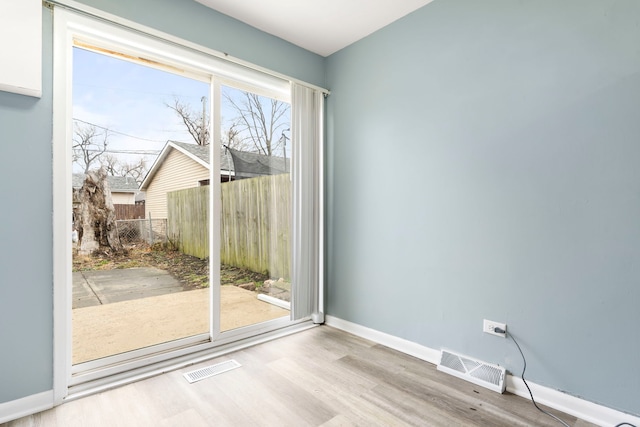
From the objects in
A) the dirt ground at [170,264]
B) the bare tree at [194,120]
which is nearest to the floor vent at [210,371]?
the dirt ground at [170,264]

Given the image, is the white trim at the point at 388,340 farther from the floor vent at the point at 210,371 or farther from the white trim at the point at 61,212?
the white trim at the point at 61,212

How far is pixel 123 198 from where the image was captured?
7.43 feet

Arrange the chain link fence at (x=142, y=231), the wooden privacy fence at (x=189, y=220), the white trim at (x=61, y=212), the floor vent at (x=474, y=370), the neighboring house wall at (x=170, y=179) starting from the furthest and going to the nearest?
the wooden privacy fence at (x=189, y=220), the neighboring house wall at (x=170, y=179), the chain link fence at (x=142, y=231), the floor vent at (x=474, y=370), the white trim at (x=61, y=212)

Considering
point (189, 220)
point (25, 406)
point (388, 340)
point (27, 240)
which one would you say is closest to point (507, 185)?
point (388, 340)

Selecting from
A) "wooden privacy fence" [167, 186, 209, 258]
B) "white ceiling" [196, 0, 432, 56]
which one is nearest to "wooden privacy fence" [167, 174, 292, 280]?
"wooden privacy fence" [167, 186, 209, 258]

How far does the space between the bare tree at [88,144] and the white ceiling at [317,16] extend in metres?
1.23

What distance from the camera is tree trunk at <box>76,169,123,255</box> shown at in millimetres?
2119

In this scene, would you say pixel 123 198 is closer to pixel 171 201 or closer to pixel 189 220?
pixel 171 201

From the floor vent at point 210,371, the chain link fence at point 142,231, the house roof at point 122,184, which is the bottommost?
the floor vent at point 210,371

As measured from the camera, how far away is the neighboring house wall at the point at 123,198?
224 cm

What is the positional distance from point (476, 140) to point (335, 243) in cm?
158

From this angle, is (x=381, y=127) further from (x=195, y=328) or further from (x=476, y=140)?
(x=195, y=328)

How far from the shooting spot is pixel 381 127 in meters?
2.81

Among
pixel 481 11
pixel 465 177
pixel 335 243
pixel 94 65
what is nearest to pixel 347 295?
pixel 335 243
